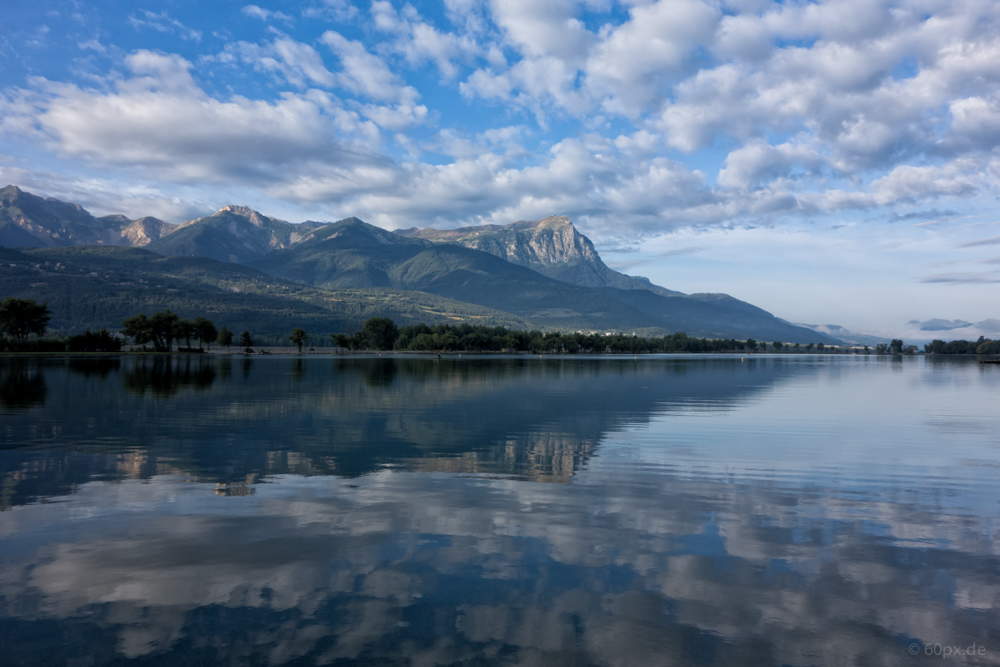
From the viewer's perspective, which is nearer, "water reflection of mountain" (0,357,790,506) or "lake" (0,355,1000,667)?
"lake" (0,355,1000,667)

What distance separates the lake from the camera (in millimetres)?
10461

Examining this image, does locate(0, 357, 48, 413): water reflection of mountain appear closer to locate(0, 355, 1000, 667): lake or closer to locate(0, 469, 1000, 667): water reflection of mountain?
locate(0, 355, 1000, 667): lake

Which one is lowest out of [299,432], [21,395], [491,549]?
[21,395]

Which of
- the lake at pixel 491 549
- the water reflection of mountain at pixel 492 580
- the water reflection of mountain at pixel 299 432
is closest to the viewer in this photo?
the water reflection of mountain at pixel 492 580

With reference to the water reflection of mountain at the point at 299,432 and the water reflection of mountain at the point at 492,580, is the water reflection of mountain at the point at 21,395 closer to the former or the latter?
the water reflection of mountain at the point at 299,432

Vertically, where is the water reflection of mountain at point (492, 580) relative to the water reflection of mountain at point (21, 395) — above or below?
above

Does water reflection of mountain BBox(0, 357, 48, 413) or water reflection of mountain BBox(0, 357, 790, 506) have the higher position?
water reflection of mountain BBox(0, 357, 790, 506)

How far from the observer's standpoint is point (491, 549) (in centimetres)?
1500

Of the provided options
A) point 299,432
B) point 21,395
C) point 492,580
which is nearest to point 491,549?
point 492,580

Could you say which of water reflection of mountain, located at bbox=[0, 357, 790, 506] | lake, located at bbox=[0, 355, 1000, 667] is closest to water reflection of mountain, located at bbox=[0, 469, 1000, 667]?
lake, located at bbox=[0, 355, 1000, 667]

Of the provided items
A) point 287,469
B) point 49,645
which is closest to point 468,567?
point 49,645

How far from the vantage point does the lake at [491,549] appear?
10.5 meters

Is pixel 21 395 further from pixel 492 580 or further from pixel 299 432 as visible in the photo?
pixel 492 580

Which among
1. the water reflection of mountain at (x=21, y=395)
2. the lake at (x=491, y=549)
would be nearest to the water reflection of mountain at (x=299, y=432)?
the lake at (x=491, y=549)
